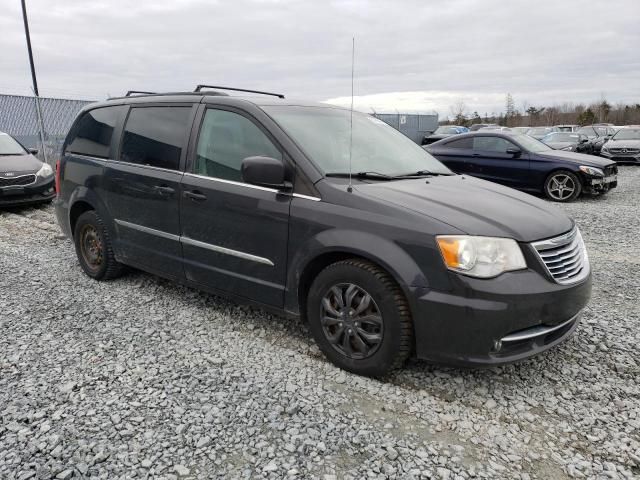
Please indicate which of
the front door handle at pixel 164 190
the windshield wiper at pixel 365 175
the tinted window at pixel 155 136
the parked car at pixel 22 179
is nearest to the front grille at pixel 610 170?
the windshield wiper at pixel 365 175

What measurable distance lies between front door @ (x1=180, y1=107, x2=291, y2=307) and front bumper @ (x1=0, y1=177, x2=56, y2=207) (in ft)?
21.6

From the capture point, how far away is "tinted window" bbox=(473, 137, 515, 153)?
10883mm

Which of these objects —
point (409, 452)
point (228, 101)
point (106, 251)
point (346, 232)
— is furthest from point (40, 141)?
point (409, 452)

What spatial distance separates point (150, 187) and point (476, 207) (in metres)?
2.56

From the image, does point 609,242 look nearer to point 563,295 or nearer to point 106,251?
point 563,295

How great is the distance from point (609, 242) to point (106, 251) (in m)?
6.19

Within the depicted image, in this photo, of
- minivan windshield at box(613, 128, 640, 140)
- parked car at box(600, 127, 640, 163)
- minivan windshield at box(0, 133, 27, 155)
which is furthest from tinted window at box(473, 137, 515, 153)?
minivan windshield at box(613, 128, 640, 140)

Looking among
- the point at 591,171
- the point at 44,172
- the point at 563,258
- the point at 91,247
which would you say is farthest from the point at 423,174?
the point at 44,172

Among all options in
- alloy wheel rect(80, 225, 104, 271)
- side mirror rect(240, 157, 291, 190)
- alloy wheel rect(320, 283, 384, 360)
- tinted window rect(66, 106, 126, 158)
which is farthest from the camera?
alloy wheel rect(80, 225, 104, 271)

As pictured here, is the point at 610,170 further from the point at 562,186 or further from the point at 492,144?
the point at 492,144

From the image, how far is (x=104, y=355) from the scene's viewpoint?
3381 mm

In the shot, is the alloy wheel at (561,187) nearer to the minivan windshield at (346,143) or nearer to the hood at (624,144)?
the minivan windshield at (346,143)

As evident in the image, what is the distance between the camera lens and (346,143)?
146 inches

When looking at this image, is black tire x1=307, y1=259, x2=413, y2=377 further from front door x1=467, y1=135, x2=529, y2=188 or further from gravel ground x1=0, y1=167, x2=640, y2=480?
front door x1=467, y1=135, x2=529, y2=188
